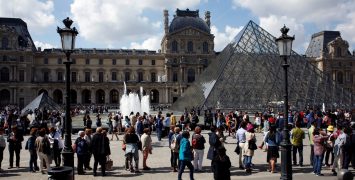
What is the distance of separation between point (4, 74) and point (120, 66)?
18.2m

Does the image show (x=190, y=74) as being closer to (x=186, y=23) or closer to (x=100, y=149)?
(x=186, y=23)

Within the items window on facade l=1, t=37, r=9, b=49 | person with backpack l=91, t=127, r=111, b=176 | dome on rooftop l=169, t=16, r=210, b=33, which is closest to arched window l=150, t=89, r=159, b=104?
dome on rooftop l=169, t=16, r=210, b=33

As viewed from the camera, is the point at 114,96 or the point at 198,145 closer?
the point at 198,145

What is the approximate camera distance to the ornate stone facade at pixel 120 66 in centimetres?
6353

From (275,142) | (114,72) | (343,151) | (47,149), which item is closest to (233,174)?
(275,142)

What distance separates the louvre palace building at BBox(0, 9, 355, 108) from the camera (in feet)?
204

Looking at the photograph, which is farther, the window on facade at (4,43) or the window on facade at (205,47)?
the window on facade at (205,47)

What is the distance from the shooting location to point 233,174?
9.77 meters

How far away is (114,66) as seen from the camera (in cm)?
6769

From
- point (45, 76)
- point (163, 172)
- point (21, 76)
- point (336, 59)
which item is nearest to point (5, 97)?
point (21, 76)

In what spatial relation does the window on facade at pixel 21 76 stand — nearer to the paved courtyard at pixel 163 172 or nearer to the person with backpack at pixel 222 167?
the paved courtyard at pixel 163 172

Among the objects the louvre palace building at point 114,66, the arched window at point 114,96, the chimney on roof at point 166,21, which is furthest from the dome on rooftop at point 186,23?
the arched window at point 114,96

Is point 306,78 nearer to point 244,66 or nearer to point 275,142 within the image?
point 244,66

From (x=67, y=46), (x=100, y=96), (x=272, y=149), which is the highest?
(x=67, y=46)
